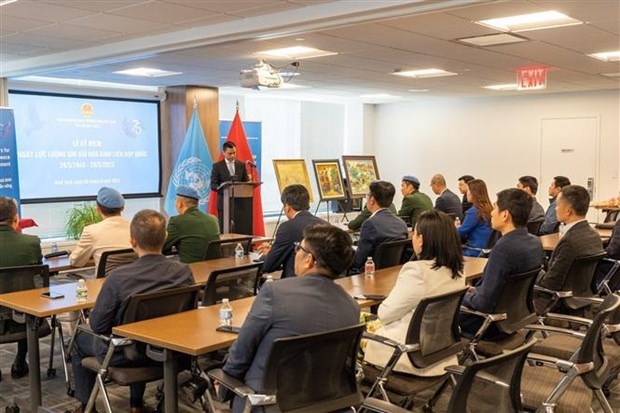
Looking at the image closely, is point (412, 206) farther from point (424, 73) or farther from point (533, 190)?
point (424, 73)

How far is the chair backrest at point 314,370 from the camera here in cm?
233

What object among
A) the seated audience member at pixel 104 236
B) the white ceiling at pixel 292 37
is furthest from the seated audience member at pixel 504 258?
the seated audience member at pixel 104 236

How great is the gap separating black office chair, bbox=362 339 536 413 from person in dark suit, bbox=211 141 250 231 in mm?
6859

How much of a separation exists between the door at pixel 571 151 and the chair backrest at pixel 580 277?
8.27 m

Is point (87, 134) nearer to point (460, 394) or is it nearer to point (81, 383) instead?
point (81, 383)

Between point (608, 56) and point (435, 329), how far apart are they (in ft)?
19.8

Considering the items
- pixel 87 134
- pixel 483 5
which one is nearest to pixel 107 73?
pixel 87 134

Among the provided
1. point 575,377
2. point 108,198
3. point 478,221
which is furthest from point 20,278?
point 478,221

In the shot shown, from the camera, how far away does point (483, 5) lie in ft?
16.4

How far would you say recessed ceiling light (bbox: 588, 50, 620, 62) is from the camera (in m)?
7.53

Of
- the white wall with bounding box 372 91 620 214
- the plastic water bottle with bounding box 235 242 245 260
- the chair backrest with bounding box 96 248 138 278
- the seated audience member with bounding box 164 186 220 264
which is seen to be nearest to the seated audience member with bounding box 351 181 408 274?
the plastic water bottle with bounding box 235 242 245 260

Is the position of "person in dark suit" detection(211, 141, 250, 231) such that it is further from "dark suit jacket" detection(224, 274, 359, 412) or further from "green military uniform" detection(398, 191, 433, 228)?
"dark suit jacket" detection(224, 274, 359, 412)

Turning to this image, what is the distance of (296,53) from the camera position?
7379 millimetres

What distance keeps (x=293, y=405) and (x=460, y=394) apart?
65 centimetres
